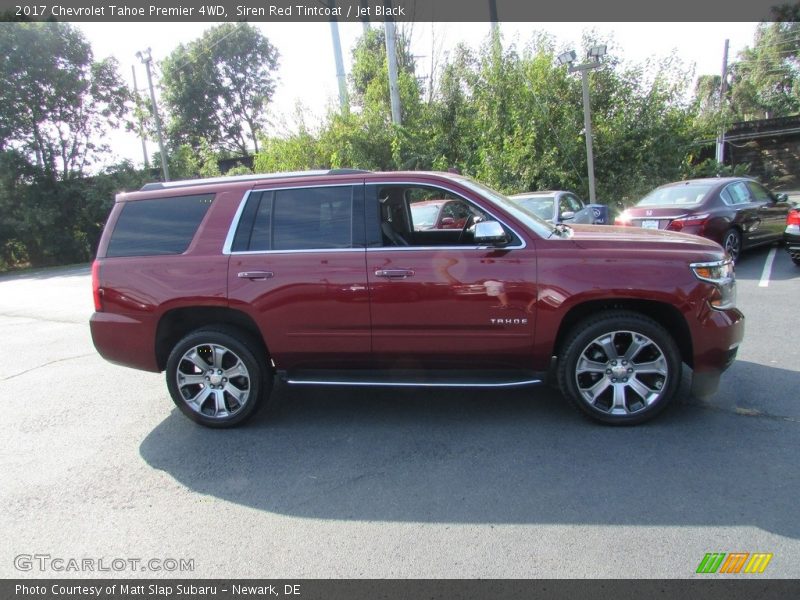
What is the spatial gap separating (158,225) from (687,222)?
8190 mm

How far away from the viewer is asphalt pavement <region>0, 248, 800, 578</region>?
272 centimetres

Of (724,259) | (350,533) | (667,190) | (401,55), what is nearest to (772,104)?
(401,55)

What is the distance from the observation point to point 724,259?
394cm

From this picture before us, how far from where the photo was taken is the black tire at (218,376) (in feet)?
13.9

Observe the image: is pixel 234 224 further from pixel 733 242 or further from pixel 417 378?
pixel 733 242

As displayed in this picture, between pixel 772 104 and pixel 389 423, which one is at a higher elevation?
pixel 772 104

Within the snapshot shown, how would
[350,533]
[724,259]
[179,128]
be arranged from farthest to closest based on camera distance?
[179,128]
[724,259]
[350,533]

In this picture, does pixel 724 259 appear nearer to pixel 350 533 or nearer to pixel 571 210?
pixel 350 533

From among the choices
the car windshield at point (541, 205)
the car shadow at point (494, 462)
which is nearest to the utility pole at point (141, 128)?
the car windshield at point (541, 205)

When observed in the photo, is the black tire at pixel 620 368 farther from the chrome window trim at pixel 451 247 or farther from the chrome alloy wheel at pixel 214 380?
the chrome alloy wheel at pixel 214 380

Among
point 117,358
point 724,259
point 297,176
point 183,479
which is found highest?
point 297,176

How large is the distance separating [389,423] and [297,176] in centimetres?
208

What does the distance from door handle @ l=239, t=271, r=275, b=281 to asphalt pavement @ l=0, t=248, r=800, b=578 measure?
121 centimetres

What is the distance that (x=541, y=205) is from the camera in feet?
33.3
